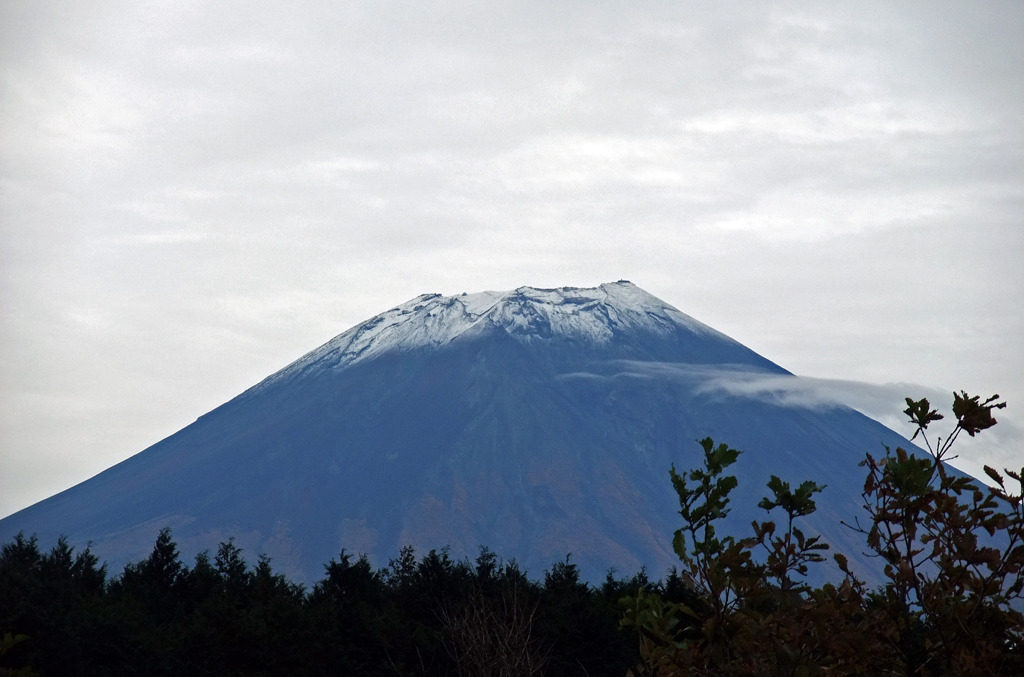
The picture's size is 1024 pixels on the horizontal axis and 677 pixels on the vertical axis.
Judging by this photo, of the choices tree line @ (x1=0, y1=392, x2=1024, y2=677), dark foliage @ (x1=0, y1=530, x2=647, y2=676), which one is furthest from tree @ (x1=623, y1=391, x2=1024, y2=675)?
dark foliage @ (x1=0, y1=530, x2=647, y2=676)

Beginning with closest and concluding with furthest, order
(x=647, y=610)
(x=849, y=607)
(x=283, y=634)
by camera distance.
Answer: (x=647, y=610)
(x=849, y=607)
(x=283, y=634)

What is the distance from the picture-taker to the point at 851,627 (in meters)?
4.92

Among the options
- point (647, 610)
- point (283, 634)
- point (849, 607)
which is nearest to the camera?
point (647, 610)

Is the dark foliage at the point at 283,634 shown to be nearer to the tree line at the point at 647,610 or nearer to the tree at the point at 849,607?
the tree line at the point at 647,610

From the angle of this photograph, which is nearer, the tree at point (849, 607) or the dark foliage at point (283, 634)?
the tree at point (849, 607)

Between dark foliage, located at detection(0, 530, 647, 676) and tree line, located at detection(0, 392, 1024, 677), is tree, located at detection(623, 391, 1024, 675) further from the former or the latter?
dark foliage, located at detection(0, 530, 647, 676)

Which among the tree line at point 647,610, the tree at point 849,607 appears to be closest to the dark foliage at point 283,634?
the tree line at point 647,610

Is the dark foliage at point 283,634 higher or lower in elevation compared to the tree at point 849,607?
lower

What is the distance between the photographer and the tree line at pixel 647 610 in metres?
4.76

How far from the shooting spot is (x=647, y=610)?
4.96 meters

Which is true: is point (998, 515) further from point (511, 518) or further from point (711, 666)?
point (511, 518)

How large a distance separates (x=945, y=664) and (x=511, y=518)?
639 ft

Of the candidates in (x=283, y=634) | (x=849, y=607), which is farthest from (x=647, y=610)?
(x=283, y=634)

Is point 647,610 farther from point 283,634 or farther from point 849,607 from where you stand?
point 283,634
